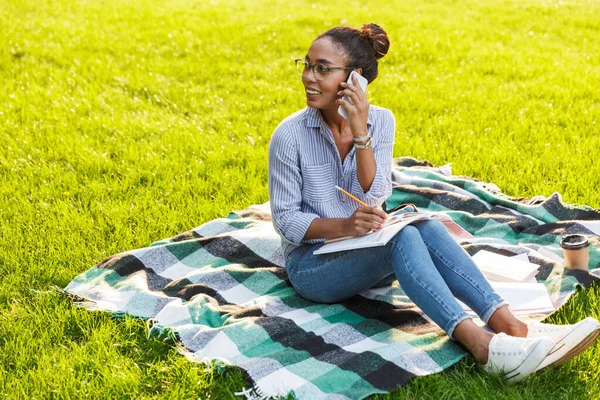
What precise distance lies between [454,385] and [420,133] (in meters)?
3.93

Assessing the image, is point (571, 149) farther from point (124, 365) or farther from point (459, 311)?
point (124, 365)

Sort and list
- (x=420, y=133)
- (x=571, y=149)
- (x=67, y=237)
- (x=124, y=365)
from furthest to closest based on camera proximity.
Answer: (x=420, y=133)
(x=571, y=149)
(x=67, y=237)
(x=124, y=365)

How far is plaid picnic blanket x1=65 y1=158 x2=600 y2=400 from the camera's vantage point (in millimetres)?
3727

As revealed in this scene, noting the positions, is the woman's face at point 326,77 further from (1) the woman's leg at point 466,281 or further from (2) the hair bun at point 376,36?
(1) the woman's leg at point 466,281

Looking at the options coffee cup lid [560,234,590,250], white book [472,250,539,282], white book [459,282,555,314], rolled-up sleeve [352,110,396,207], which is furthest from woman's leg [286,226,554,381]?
coffee cup lid [560,234,590,250]

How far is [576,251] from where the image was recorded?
4.52 metres

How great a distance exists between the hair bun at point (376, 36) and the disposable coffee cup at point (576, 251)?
1.52 meters

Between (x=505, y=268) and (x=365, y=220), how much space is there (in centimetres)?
112

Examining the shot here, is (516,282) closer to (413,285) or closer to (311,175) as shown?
(413,285)

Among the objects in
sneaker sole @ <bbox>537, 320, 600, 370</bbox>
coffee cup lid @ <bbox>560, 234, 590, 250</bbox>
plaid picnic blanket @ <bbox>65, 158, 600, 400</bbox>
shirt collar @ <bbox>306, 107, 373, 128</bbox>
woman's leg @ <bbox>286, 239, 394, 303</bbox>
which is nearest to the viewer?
sneaker sole @ <bbox>537, 320, 600, 370</bbox>

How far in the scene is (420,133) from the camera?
23.8ft

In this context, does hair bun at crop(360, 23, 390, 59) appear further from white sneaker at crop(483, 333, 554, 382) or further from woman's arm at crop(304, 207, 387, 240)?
white sneaker at crop(483, 333, 554, 382)

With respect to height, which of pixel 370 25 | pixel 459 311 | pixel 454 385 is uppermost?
pixel 370 25

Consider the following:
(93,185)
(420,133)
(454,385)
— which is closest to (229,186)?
(93,185)
